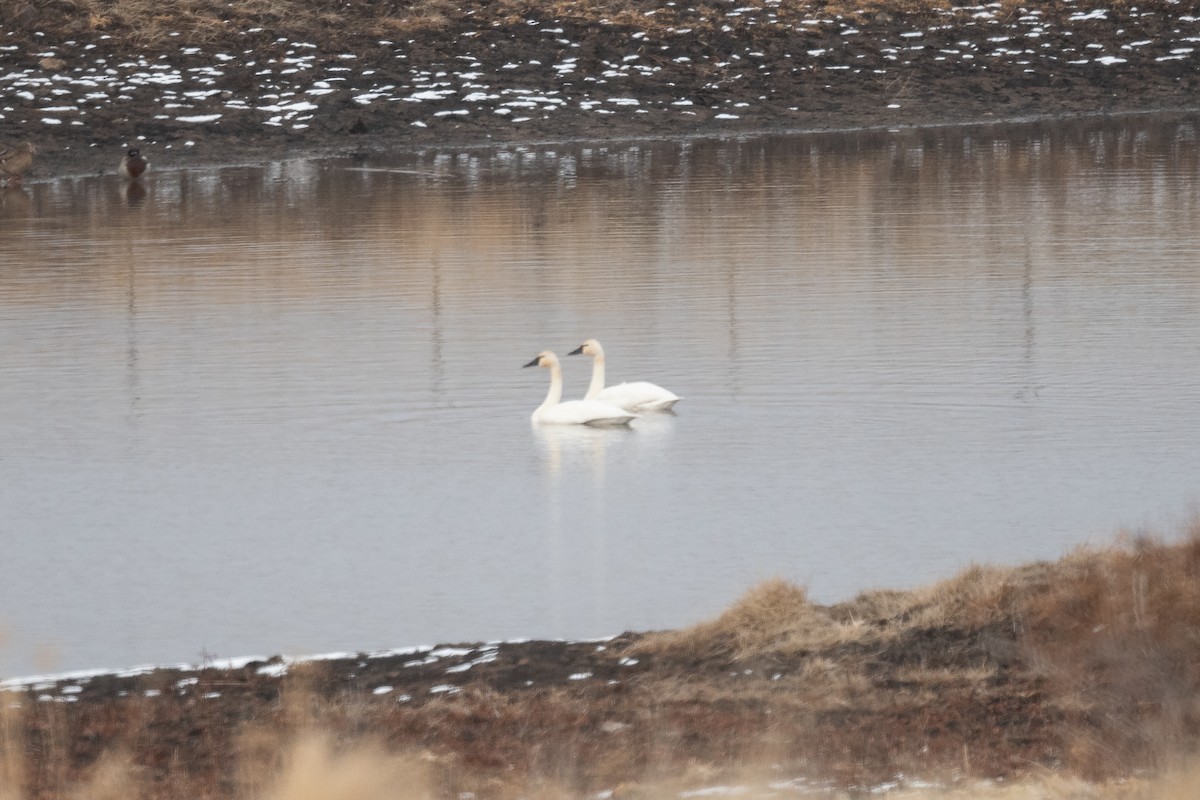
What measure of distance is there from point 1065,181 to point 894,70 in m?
13.0

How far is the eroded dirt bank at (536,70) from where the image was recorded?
34219 millimetres

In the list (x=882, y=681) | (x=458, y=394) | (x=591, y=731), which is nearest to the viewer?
(x=591, y=731)

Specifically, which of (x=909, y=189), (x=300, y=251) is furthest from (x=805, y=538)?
(x=909, y=189)

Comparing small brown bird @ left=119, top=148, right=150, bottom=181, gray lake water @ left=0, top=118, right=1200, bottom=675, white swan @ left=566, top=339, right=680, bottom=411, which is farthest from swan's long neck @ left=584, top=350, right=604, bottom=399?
small brown bird @ left=119, top=148, right=150, bottom=181

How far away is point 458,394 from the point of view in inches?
544

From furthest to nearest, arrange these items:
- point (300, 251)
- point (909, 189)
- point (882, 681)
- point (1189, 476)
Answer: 1. point (909, 189)
2. point (300, 251)
3. point (1189, 476)
4. point (882, 681)

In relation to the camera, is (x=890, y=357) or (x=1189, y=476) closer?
(x=1189, y=476)

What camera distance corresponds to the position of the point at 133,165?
29.9m

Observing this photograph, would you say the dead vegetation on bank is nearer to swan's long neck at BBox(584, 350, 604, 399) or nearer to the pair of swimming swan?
swan's long neck at BBox(584, 350, 604, 399)

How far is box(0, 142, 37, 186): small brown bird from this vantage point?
2981cm

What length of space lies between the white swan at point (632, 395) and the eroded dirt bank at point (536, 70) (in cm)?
2028

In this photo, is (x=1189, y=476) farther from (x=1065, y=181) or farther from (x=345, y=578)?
(x=1065, y=181)

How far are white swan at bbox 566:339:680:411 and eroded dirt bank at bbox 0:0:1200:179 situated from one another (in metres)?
20.3

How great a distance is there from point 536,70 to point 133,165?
9.63 m
